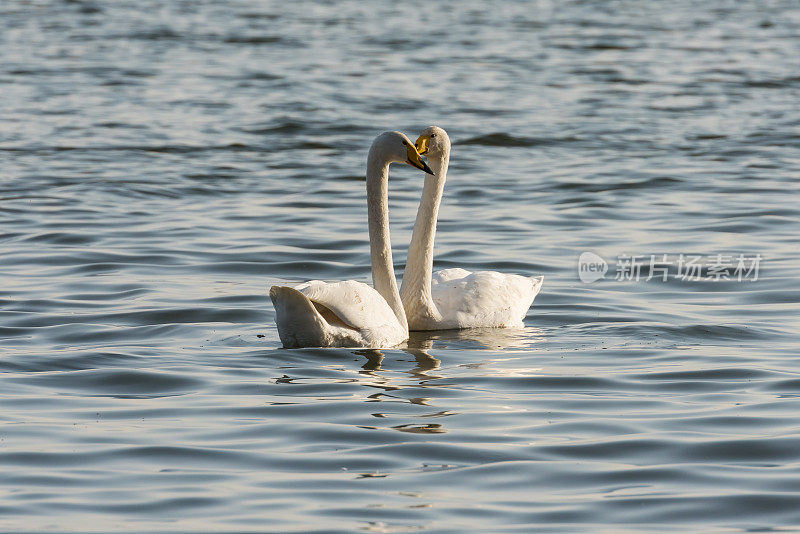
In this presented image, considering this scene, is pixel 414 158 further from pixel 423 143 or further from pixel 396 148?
pixel 423 143

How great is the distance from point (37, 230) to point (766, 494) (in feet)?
31.2

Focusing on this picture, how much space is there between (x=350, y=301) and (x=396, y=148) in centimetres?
118

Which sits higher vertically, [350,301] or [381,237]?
[381,237]

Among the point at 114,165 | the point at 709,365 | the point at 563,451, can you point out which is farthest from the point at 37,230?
the point at 563,451

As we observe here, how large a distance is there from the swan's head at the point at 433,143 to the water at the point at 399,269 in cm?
130

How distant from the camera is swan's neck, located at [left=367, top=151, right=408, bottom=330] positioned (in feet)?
32.1

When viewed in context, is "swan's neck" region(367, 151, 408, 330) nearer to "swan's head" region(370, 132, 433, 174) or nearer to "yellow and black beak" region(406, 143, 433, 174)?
"swan's head" region(370, 132, 433, 174)

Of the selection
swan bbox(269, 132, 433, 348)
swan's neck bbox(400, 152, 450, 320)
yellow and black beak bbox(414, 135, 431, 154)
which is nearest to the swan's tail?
swan bbox(269, 132, 433, 348)

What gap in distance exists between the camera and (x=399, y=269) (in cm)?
1298

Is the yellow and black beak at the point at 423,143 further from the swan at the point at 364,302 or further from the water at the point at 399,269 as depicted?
the water at the point at 399,269

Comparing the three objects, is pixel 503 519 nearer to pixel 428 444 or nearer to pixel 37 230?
pixel 428 444

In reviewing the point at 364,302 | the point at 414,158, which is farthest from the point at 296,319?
the point at 414,158

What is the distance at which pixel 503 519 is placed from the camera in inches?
239

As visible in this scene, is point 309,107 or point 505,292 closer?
point 505,292
